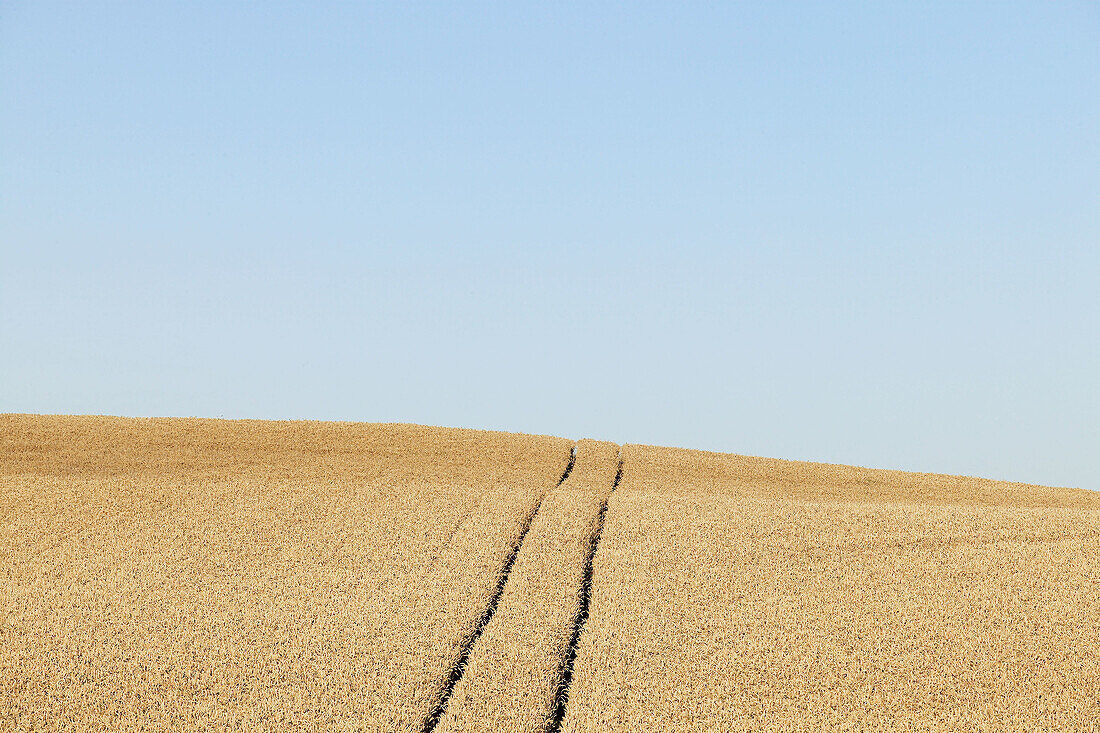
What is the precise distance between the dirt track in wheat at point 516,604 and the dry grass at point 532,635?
4 centimetres

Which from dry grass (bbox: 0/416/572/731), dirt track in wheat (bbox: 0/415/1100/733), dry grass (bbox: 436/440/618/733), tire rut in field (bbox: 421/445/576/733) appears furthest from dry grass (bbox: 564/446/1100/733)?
dry grass (bbox: 0/416/572/731)

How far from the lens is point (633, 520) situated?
16531 mm

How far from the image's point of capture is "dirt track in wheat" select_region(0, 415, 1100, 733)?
432 inches

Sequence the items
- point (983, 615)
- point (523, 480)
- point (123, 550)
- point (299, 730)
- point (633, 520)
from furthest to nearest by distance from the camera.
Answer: point (523, 480) < point (633, 520) < point (123, 550) < point (983, 615) < point (299, 730)

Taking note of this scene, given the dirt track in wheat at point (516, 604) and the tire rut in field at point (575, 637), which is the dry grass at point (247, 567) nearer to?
the dirt track in wheat at point (516, 604)

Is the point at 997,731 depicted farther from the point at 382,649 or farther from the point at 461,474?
the point at 461,474

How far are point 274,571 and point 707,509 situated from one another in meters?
7.81

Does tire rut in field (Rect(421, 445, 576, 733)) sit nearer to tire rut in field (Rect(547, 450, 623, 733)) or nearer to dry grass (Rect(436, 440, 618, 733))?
dry grass (Rect(436, 440, 618, 733))

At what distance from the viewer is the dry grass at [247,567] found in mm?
11047

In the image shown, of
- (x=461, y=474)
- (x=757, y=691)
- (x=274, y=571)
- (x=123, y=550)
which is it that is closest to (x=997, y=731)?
(x=757, y=691)

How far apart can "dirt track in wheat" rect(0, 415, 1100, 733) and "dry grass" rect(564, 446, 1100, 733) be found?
0.04 meters

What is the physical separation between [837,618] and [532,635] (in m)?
4.41

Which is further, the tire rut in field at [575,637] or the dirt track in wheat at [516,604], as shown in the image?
the dirt track in wheat at [516,604]

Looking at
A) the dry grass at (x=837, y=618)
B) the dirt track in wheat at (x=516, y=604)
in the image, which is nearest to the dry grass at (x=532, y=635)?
the dirt track in wheat at (x=516, y=604)
